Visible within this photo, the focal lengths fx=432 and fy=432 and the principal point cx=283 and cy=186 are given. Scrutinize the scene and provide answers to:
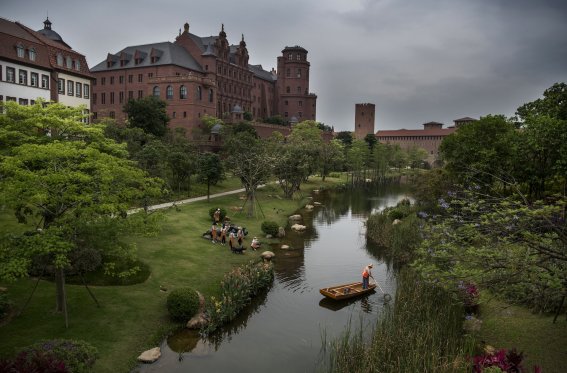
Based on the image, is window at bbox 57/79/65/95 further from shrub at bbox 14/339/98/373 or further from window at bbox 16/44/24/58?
shrub at bbox 14/339/98/373

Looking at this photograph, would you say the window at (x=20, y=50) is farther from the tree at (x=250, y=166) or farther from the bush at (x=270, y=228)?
the bush at (x=270, y=228)

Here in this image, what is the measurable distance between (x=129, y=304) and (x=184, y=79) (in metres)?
60.3

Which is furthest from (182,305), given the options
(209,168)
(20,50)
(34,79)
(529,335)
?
(34,79)

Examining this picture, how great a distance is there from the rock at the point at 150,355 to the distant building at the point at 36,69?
3672 cm

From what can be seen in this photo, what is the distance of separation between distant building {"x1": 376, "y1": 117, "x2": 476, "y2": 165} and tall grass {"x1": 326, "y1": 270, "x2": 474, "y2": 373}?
114787 millimetres

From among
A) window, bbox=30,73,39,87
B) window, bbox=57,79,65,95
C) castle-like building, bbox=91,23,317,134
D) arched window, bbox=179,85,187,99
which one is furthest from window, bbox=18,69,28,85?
arched window, bbox=179,85,187,99

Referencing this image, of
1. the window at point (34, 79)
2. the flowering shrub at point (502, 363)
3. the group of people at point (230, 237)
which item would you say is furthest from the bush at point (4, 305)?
the window at point (34, 79)

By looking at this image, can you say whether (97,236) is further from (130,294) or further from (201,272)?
(201,272)

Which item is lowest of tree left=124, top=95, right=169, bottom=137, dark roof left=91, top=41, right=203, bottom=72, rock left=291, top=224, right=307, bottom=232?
rock left=291, top=224, right=307, bottom=232

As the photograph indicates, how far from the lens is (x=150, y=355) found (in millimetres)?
15234

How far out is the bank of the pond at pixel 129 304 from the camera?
15086 millimetres

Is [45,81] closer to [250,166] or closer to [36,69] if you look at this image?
[36,69]

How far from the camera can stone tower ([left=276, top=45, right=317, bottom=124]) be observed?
387ft

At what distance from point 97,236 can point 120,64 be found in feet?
251
